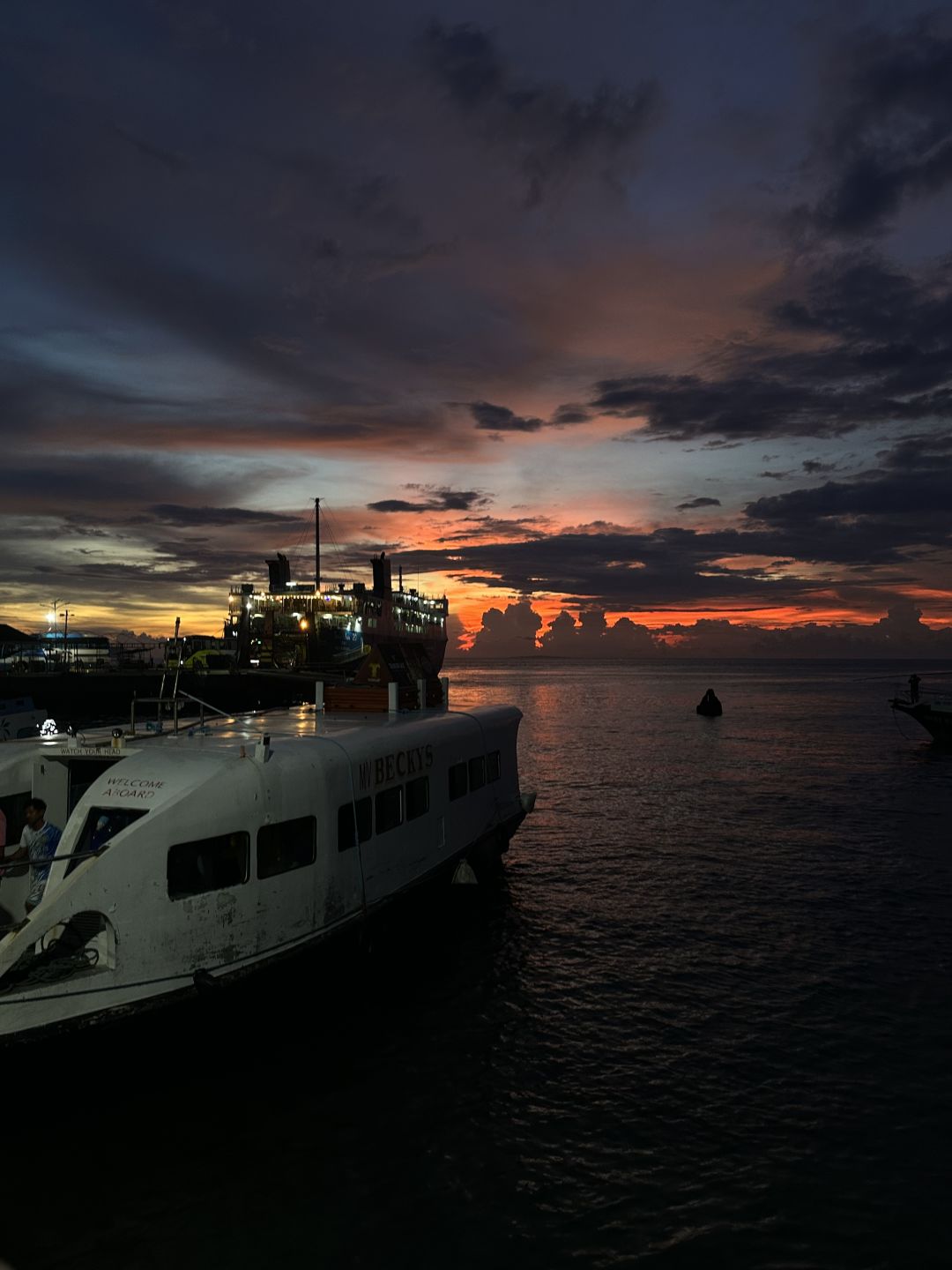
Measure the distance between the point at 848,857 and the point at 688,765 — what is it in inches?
889

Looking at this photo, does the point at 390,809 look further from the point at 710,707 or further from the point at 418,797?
the point at 710,707

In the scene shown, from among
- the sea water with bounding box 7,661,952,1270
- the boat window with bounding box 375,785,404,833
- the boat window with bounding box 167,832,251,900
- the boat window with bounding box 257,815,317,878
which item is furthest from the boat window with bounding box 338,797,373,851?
the boat window with bounding box 167,832,251,900

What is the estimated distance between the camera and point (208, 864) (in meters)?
11.5

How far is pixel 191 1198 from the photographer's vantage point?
9102 millimetres

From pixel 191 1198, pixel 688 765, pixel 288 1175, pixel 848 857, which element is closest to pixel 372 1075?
pixel 288 1175

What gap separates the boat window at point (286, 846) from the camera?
1229cm

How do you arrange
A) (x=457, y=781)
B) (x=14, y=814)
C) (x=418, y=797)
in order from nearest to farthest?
(x=14, y=814), (x=418, y=797), (x=457, y=781)

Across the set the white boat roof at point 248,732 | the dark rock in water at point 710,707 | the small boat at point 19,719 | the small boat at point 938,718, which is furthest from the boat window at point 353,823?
the dark rock in water at point 710,707

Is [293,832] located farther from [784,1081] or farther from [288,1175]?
[784,1081]

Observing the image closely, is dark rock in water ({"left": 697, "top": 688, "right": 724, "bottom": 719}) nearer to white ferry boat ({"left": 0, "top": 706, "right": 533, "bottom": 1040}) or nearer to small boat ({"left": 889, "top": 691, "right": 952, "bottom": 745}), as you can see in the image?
small boat ({"left": 889, "top": 691, "right": 952, "bottom": 745})

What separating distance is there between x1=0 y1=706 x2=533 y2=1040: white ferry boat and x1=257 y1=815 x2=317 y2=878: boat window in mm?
27

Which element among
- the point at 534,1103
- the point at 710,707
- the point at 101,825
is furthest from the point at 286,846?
the point at 710,707

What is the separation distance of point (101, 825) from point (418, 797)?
279 inches

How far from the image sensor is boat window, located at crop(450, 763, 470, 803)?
63.0 ft
